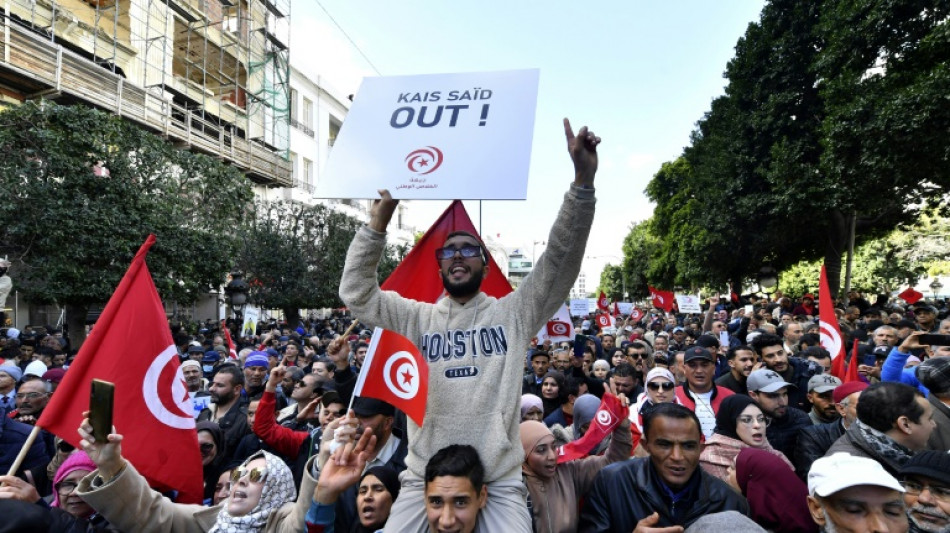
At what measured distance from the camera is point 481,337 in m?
2.74

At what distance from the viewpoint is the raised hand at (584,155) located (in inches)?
102

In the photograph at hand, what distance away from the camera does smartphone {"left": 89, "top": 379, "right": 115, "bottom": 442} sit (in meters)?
2.58

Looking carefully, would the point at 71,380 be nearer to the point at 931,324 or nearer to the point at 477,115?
the point at 477,115

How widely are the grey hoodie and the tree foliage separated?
12244 millimetres

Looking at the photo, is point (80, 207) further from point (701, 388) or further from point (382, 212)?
point (701, 388)

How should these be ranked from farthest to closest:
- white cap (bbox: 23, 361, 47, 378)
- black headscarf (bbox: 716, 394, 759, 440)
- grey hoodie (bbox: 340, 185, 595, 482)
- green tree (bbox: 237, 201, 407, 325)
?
green tree (bbox: 237, 201, 407, 325), white cap (bbox: 23, 361, 47, 378), black headscarf (bbox: 716, 394, 759, 440), grey hoodie (bbox: 340, 185, 595, 482)

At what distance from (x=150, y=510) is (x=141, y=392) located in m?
0.69

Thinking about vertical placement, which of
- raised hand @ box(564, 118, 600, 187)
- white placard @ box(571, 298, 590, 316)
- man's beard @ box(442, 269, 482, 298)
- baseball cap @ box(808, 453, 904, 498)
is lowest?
white placard @ box(571, 298, 590, 316)

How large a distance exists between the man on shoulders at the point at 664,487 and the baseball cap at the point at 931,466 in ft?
2.27

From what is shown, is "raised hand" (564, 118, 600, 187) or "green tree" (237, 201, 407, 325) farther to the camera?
"green tree" (237, 201, 407, 325)

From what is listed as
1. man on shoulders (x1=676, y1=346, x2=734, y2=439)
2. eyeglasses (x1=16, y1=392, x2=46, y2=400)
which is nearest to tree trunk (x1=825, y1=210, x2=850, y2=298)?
man on shoulders (x1=676, y1=346, x2=734, y2=439)

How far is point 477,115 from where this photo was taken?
329cm

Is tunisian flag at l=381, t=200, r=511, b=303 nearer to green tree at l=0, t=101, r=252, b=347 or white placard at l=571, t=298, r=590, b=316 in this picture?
green tree at l=0, t=101, r=252, b=347

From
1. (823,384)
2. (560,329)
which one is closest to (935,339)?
(823,384)
